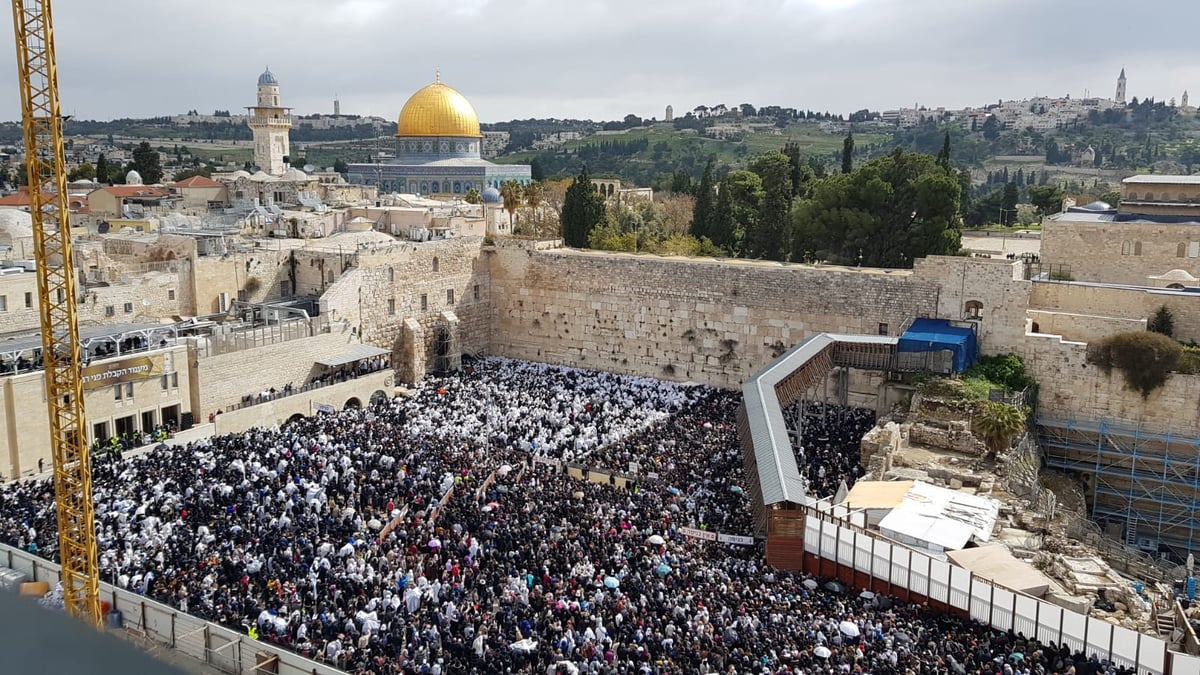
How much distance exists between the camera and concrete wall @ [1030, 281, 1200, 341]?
2062 centimetres

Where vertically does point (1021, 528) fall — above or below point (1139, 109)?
below

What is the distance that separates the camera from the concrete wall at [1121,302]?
67.7 ft

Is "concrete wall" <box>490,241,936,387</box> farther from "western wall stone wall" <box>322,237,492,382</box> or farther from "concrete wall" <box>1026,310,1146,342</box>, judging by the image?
"concrete wall" <box>1026,310,1146,342</box>

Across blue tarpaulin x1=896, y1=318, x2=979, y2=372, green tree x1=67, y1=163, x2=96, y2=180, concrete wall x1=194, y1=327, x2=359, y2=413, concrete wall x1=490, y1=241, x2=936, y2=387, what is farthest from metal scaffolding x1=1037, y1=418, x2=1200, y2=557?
green tree x1=67, y1=163, x2=96, y2=180

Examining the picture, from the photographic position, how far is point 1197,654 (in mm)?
11109

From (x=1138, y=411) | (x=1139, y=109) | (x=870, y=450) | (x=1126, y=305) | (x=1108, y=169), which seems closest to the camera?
(x=870, y=450)

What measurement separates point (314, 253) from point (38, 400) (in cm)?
963

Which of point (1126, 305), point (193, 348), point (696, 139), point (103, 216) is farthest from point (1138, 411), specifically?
point (696, 139)

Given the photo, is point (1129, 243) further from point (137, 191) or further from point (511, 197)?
point (137, 191)

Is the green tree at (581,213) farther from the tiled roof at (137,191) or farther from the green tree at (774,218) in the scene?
the tiled roof at (137,191)

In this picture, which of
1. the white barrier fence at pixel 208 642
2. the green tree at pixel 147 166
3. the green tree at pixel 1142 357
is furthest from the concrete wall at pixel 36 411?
the green tree at pixel 147 166

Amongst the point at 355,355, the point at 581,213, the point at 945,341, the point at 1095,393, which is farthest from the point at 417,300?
the point at 1095,393

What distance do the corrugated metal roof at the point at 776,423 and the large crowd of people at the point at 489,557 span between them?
1.09m

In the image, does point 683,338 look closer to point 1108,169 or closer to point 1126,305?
point 1126,305
